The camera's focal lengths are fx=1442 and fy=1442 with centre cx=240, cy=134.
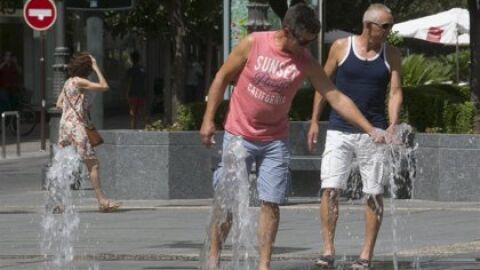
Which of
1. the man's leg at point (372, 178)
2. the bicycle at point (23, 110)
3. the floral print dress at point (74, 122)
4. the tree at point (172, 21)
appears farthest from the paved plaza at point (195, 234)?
the bicycle at point (23, 110)

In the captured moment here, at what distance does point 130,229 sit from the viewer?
43.3 feet

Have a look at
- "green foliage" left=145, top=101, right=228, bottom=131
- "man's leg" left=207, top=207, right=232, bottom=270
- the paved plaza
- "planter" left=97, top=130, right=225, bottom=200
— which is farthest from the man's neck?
"green foliage" left=145, top=101, right=228, bottom=131

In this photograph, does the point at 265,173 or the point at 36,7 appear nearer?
the point at 265,173

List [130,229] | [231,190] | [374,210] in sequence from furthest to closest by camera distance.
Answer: [130,229]
[374,210]
[231,190]

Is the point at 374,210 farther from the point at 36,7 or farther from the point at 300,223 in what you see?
the point at 36,7

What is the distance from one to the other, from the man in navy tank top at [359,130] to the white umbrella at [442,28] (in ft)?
85.2

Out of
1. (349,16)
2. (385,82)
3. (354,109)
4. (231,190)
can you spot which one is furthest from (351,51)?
(349,16)

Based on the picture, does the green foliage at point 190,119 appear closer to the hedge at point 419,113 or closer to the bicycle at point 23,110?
the hedge at point 419,113

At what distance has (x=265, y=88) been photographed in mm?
8891

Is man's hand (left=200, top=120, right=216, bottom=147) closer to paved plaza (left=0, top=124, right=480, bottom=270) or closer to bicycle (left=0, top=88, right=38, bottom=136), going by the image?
paved plaza (left=0, top=124, right=480, bottom=270)

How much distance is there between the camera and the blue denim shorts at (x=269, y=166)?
8.98 m

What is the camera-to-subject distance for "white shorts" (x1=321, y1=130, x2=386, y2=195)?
9.95 meters

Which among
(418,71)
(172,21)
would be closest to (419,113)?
(418,71)

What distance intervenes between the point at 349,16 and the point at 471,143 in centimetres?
3306
